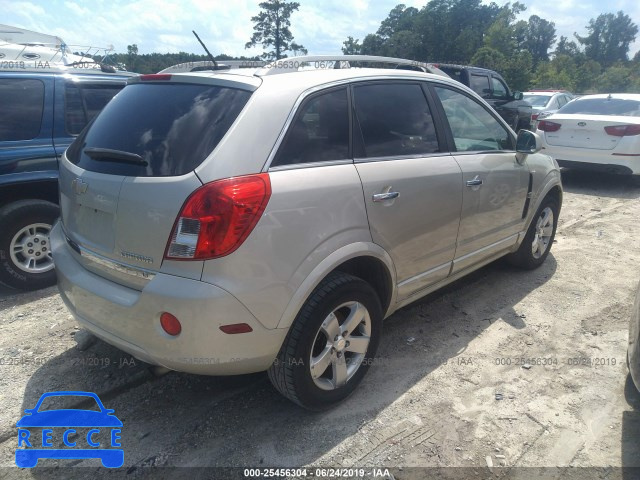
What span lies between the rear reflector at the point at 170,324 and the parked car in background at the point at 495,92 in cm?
986

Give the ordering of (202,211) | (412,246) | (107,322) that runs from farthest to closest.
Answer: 1. (412,246)
2. (107,322)
3. (202,211)

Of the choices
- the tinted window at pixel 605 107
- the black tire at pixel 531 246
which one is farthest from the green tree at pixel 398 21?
the black tire at pixel 531 246

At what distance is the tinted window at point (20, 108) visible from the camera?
3879 millimetres

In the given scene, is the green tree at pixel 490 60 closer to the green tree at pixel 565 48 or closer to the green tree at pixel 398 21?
the green tree at pixel 398 21

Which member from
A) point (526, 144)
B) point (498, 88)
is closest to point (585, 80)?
point (498, 88)

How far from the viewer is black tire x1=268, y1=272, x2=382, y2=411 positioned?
2311mm

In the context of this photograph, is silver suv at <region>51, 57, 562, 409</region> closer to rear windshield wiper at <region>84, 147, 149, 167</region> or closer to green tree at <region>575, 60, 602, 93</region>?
rear windshield wiper at <region>84, 147, 149, 167</region>

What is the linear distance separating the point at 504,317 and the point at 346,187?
209 centimetres

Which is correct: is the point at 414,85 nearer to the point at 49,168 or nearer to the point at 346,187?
the point at 346,187

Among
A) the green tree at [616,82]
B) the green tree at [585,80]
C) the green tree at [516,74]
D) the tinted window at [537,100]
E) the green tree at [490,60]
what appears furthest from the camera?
the green tree at [585,80]

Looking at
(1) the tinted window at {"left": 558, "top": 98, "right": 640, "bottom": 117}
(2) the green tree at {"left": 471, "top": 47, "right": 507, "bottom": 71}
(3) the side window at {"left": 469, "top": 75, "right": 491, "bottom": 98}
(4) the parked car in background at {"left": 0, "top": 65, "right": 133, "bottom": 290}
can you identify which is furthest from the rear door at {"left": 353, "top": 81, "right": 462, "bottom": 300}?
(2) the green tree at {"left": 471, "top": 47, "right": 507, "bottom": 71}

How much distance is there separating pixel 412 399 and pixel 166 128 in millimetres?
2038

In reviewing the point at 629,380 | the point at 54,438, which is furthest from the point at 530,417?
the point at 54,438

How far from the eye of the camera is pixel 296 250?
7.18ft
